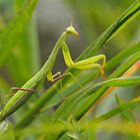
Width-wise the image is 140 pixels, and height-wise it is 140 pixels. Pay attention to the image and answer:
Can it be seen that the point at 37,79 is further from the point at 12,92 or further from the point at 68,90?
the point at 68,90

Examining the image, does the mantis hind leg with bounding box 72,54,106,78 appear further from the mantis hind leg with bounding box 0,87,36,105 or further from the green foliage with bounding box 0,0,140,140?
the mantis hind leg with bounding box 0,87,36,105

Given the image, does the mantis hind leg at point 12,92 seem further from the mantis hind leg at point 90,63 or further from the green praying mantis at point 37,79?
the mantis hind leg at point 90,63

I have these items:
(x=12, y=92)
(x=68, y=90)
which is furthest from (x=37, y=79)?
(x=68, y=90)

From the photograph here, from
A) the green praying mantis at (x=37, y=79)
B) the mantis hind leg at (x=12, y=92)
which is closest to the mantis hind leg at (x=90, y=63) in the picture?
the green praying mantis at (x=37, y=79)

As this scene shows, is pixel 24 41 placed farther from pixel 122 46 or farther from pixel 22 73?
pixel 122 46

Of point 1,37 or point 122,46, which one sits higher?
point 1,37

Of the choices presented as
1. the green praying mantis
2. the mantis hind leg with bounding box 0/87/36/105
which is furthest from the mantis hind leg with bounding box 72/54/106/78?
the mantis hind leg with bounding box 0/87/36/105

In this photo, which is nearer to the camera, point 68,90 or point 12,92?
point 12,92

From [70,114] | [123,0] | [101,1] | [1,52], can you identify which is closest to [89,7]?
[101,1]
